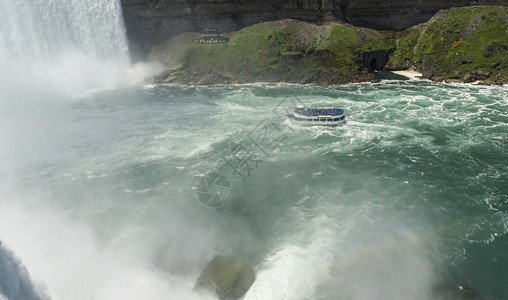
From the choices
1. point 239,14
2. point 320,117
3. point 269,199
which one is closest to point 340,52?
point 239,14

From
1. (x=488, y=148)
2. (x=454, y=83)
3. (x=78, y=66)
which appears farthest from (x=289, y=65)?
(x=78, y=66)

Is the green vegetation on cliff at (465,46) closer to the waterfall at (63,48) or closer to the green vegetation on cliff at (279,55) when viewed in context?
the green vegetation on cliff at (279,55)

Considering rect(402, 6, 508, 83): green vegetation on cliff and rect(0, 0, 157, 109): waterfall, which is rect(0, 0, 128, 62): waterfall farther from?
rect(402, 6, 508, 83): green vegetation on cliff

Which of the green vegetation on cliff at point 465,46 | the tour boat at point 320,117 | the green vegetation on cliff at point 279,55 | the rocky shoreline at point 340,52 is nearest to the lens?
the tour boat at point 320,117

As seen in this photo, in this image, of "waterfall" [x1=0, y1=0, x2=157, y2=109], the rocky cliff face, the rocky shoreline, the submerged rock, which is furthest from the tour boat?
"waterfall" [x1=0, y1=0, x2=157, y2=109]

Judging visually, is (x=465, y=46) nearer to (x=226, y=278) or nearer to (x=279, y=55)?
(x=279, y=55)

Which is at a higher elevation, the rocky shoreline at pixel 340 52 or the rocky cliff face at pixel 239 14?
the rocky cliff face at pixel 239 14

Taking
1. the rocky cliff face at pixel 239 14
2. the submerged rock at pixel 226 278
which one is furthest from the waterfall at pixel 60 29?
the submerged rock at pixel 226 278
